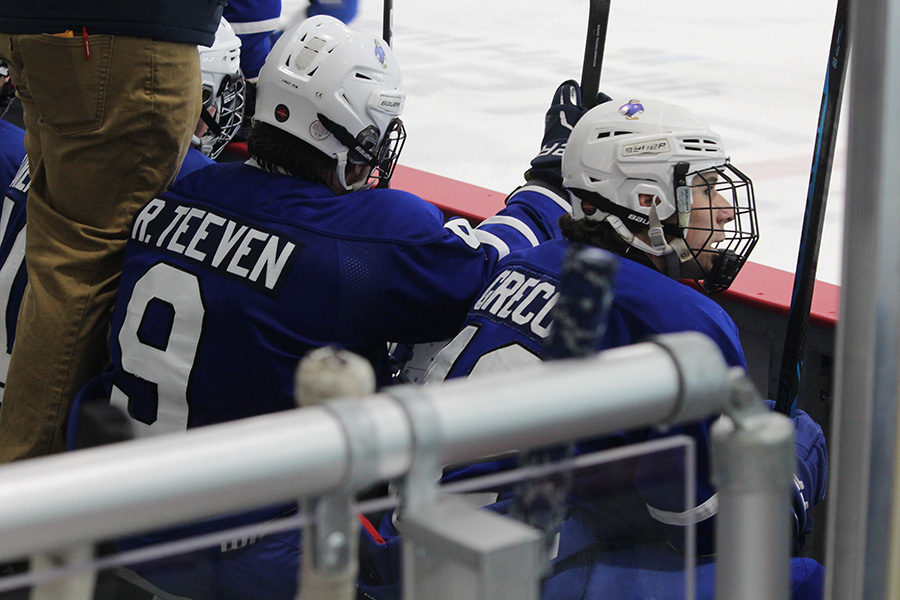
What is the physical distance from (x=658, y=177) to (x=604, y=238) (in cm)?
11

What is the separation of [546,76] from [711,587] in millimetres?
4817

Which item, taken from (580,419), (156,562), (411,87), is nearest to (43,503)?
(156,562)

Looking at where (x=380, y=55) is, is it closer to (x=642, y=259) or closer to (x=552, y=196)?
(x=552, y=196)

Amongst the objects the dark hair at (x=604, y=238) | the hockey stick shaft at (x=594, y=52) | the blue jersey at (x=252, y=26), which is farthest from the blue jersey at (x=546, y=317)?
the blue jersey at (x=252, y=26)

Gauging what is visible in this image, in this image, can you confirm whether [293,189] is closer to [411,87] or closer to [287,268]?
[287,268]

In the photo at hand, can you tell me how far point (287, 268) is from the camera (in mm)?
1510

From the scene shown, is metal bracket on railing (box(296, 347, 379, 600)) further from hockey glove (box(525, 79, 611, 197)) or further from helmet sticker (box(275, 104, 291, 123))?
hockey glove (box(525, 79, 611, 197))

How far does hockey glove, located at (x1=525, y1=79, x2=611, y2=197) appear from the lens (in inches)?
74.7

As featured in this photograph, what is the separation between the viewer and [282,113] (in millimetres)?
1731

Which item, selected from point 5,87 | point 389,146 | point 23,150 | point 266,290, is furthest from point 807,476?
point 5,87

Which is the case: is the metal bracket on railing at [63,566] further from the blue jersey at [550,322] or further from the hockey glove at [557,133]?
the hockey glove at [557,133]

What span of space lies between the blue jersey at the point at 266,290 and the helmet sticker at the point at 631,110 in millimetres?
286

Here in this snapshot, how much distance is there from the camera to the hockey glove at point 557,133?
1.90m

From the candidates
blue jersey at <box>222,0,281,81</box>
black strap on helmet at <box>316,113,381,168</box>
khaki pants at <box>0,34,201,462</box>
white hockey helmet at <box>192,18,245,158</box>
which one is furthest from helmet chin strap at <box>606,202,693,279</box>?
blue jersey at <box>222,0,281,81</box>
